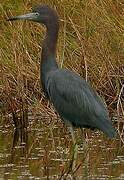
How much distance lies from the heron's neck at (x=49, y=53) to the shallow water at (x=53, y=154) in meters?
0.72

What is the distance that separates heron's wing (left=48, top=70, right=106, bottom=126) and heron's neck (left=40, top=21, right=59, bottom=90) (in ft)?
0.54

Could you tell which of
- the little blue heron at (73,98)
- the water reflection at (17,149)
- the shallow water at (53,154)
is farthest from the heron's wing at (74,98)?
the water reflection at (17,149)

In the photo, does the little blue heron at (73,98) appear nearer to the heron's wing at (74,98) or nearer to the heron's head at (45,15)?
the heron's wing at (74,98)

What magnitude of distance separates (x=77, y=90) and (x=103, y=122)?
402 mm

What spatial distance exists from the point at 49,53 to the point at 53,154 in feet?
3.28

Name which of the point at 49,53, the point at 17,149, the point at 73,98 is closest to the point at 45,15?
the point at 49,53

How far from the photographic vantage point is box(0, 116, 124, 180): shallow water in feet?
23.7

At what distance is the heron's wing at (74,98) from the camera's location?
7.79 metres

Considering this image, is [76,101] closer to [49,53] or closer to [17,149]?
[49,53]

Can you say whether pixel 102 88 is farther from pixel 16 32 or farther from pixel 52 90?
pixel 52 90

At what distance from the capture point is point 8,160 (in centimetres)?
789

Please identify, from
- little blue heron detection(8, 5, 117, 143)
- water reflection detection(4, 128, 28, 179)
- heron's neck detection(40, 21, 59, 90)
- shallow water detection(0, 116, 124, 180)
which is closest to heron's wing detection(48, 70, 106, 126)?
little blue heron detection(8, 5, 117, 143)

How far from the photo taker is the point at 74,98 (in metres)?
7.92

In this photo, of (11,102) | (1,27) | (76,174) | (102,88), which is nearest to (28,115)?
(11,102)
